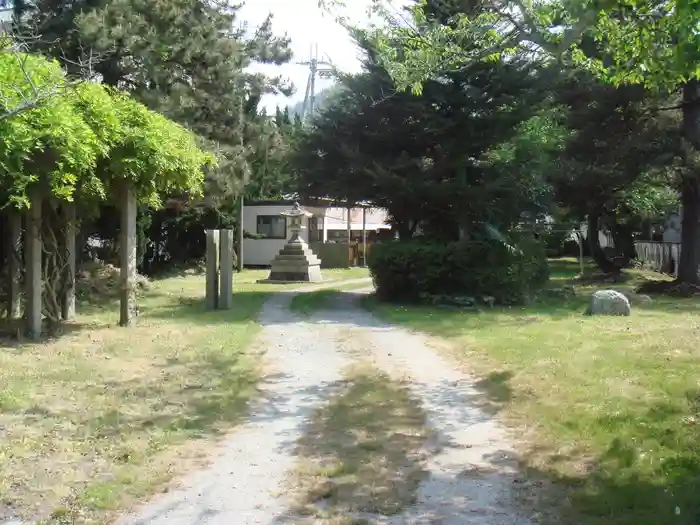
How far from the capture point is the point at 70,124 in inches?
394

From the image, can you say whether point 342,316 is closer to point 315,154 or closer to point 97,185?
point 315,154

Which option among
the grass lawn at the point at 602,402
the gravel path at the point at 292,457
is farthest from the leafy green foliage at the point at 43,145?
the grass lawn at the point at 602,402

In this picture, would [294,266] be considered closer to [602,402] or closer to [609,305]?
[609,305]

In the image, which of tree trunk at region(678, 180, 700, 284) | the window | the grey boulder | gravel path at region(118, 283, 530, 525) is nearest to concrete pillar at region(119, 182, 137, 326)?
gravel path at region(118, 283, 530, 525)

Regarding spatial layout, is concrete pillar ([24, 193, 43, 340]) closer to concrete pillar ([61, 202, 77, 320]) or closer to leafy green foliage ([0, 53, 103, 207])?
leafy green foliage ([0, 53, 103, 207])

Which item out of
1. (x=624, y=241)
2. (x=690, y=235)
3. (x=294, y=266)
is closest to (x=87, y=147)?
(x=294, y=266)

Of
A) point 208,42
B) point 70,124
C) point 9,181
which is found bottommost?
point 9,181

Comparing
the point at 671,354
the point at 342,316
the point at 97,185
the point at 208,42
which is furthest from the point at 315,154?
the point at 671,354

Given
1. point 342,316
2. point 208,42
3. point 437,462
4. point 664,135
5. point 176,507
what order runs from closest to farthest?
point 176,507, point 437,462, point 342,316, point 208,42, point 664,135

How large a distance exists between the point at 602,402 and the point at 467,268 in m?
10.3

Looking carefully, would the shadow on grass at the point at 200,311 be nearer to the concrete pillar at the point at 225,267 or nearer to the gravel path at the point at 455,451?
the concrete pillar at the point at 225,267

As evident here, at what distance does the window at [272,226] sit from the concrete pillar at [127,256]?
24.4 metres

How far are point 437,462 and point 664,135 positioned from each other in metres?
17.2

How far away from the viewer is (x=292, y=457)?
6.12m
